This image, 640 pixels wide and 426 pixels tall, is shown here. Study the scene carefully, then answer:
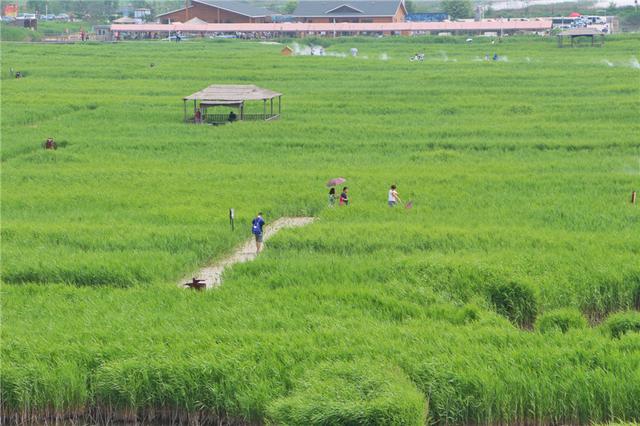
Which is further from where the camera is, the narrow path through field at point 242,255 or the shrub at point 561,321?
the narrow path through field at point 242,255

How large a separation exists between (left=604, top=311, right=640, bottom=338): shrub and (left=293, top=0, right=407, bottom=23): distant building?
309 feet

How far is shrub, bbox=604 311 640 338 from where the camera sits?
14.9m

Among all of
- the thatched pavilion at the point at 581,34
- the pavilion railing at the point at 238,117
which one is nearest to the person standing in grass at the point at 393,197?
the pavilion railing at the point at 238,117

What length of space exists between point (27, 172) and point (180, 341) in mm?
15813

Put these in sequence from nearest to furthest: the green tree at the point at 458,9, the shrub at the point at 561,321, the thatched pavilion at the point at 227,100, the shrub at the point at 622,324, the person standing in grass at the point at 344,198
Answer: the shrub at the point at 622,324 → the shrub at the point at 561,321 → the person standing in grass at the point at 344,198 → the thatched pavilion at the point at 227,100 → the green tree at the point at 458,9

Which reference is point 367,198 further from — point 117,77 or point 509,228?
point 117,77

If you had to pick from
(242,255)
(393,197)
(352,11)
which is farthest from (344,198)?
(352,11)

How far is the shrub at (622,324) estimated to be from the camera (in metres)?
14.9

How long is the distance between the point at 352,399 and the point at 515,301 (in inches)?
204

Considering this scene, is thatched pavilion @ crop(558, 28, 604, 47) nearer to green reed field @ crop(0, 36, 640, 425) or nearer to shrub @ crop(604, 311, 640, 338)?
green reed field @ crop(0, 36, 640, 425)

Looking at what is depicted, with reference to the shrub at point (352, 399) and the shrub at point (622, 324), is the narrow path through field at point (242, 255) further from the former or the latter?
the shrub at point (622, 324)

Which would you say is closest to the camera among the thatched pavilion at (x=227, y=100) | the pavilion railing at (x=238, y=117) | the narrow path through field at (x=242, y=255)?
the narrow path through field at (x=242, y=255)

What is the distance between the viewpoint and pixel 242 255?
65.6ft

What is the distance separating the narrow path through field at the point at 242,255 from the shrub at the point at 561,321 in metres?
6.02
